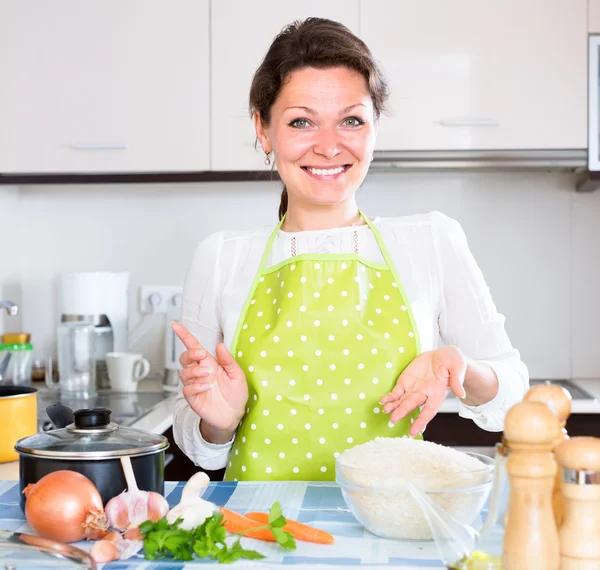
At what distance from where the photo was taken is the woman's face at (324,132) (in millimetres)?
1411

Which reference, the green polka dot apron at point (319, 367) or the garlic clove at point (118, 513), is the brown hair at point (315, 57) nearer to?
the green polka dot apron at point (319, 367)

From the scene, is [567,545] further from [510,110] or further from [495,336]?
[510,110]

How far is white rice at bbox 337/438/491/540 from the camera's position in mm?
871

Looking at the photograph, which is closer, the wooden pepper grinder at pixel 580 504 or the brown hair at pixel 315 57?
the wooden pepper grinder at pixel 580 504

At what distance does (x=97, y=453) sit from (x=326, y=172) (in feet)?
2.18

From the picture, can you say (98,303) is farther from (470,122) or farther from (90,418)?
(90,418)

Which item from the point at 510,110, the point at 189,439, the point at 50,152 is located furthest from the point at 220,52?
the point at 189,439

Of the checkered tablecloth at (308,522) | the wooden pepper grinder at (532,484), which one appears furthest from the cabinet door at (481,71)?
the wooden pepper grinder at (532,484)

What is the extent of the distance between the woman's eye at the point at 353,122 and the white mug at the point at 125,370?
135 centimetres

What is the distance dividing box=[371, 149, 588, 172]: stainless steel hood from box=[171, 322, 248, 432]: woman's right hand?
4.13ft

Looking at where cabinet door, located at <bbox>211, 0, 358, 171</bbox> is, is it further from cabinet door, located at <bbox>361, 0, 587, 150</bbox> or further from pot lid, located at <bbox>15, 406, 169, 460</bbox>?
pot lid, located at <bbox>15, 406, 169, 460</bbox>

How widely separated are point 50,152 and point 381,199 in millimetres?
1020

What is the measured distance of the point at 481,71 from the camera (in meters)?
2.40

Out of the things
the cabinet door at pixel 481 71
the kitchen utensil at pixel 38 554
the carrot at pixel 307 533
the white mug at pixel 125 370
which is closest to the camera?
the kitchen utensil at pixel 38 554
